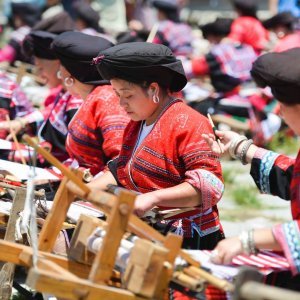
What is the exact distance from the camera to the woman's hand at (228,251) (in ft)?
11.2

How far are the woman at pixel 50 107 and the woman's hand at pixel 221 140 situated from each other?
1638 millimetres

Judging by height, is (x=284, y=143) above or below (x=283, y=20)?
below

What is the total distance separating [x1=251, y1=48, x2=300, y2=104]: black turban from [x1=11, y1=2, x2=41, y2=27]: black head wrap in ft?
30.6

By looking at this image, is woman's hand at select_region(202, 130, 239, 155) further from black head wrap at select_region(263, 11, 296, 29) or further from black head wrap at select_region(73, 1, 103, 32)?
black head wrap at select_region(263, 11, 296, 29)

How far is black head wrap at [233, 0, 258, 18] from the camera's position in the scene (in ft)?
39.2

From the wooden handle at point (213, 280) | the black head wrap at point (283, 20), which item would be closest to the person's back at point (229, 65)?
the black head wrap at point (283, 20)

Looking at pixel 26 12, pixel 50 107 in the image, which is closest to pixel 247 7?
pixel 26 12

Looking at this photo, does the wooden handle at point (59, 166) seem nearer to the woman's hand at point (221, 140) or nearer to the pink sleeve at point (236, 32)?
the woman's hand at point (221, 140)

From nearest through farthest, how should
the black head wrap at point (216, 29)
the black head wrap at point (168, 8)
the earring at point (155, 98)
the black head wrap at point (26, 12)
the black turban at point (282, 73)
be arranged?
the black turban at point (282, 73) → the earring at point (155, 98) → the black head wrap at point (216, 29) → the black head wrap at point (26, 12) → the black head wrap at point (168, 8)

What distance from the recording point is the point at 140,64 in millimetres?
4102

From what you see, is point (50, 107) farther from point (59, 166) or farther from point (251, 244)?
point (251, 244)

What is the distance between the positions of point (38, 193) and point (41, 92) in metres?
5.38

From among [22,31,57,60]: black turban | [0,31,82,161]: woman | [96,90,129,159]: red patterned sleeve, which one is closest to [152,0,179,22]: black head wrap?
[0,31,82,161]: woman

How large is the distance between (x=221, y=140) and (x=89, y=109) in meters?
1.04
